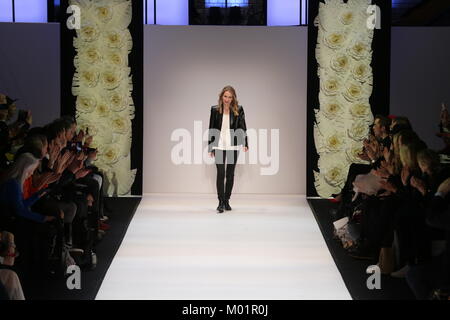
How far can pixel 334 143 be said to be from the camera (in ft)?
28.5

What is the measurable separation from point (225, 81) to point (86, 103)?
1415 millimetres

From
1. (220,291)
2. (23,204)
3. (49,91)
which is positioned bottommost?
(220,291)

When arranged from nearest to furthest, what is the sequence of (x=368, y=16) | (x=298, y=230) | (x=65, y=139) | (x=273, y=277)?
(x=273, y=277) → (x=65, y=139) → (x=298, y=230) → (x=368, y=16)

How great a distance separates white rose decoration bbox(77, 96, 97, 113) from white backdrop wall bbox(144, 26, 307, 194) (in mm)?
581

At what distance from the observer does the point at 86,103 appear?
8.60 m

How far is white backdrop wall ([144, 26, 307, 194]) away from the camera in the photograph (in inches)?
348

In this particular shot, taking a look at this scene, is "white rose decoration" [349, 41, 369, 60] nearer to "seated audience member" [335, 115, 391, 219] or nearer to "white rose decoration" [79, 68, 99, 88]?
"seated audience member" [335, 115, 391, 219]

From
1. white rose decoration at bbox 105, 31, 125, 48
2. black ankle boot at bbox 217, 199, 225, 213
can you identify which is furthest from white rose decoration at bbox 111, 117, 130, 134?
black ankle boot at bbox 217, 199, 225, 213

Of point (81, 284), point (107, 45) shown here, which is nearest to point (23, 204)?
point (81, 284)

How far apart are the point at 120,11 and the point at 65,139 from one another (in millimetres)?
2655

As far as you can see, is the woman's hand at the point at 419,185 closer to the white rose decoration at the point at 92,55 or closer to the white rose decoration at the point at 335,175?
the white rose decoration at the point at 335,175

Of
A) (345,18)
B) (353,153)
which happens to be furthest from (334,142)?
(345,18)

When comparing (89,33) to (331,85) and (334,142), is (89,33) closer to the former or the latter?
(331,85)

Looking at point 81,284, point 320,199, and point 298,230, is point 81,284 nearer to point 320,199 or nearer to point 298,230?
point 298,230
